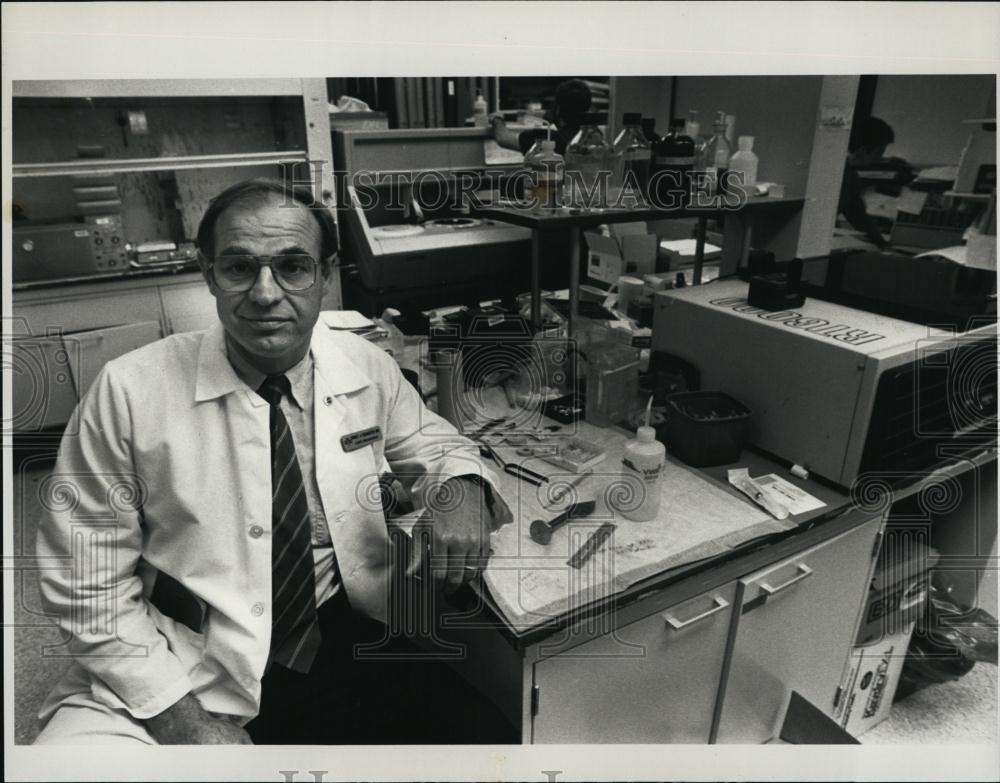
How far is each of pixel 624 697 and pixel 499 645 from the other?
0.26 m

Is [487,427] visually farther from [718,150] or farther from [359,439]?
[718,150]

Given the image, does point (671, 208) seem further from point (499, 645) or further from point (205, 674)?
point (205, 674)

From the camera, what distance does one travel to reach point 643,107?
215 cm

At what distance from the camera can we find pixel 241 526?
1.04 meters

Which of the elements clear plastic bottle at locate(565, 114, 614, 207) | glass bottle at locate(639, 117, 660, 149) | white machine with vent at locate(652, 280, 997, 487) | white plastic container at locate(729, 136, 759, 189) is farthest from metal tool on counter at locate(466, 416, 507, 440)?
white plastic container at locate(729, 136, 759, 189)

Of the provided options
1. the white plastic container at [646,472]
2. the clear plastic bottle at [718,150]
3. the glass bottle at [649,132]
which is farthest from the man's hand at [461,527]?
the clear plastic bottle at [718,150]

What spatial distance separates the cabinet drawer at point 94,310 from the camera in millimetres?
2033

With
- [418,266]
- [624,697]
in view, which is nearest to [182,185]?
[418,266]

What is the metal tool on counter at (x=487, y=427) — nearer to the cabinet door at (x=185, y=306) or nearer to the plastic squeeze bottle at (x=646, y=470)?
the plastic squeeze bottle at (x=646, y=470)


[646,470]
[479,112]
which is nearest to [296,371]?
[646,470]

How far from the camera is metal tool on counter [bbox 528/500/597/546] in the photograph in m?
1.09

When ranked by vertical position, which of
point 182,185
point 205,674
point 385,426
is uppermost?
point 182,185

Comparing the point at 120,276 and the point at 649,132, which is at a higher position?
A: the point at 649,132

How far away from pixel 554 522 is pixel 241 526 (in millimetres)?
550
